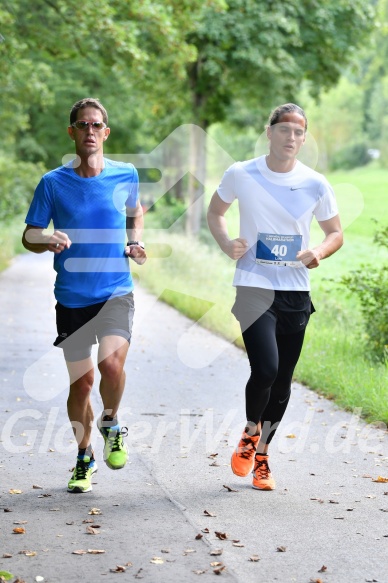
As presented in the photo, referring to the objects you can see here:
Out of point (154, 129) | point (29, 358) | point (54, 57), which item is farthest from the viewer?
point (154, 129)

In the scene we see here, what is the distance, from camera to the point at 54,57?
22.4 meters

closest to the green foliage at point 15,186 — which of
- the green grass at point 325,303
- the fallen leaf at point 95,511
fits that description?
the green grass at point 325,303

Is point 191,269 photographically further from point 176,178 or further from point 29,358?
point 176,178

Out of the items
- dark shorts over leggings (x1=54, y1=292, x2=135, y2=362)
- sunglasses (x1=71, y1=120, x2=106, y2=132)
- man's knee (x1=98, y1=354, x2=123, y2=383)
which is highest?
sunglasses (x1=71, y1=120, x2=106, y2=132)

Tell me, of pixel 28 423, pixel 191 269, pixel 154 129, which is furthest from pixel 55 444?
pixel 154 129

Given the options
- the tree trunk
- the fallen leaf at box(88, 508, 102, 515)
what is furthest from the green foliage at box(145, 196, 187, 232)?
the fallen leaf at box(88, 508, 102, 515)

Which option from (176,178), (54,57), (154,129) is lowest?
(176,178)

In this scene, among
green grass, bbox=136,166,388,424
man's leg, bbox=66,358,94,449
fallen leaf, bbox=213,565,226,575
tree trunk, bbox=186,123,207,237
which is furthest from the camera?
tree trunk, bbox=186,123,207,237

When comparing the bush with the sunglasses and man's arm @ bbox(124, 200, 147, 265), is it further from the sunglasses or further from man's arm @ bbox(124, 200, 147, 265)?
the sunglasses

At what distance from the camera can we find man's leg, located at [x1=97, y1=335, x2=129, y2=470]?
5.75 metres

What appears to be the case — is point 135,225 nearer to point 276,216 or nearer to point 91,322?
point 91,322

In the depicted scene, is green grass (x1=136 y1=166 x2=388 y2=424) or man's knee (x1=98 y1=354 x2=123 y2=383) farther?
green grass (x1=136 y1=166 x2=388 y2=424)

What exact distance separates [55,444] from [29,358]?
4.32 meters

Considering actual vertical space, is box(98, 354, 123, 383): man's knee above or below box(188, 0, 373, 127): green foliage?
below
